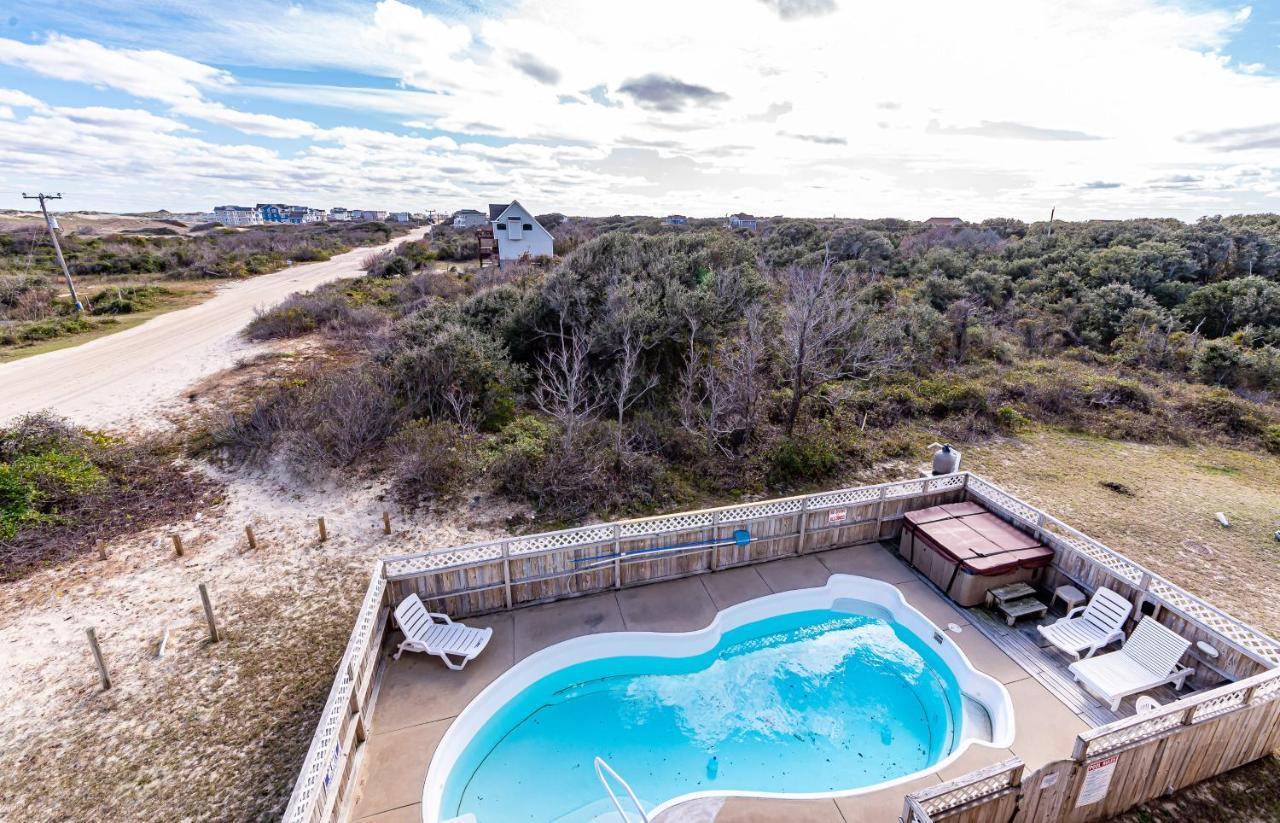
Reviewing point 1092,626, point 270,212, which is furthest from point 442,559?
point 270,212

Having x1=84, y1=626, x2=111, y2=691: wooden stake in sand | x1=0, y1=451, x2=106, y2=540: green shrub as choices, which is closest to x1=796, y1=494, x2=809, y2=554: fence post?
x1=84, y1=626, x2=111, y2=691: wooden stake in sand

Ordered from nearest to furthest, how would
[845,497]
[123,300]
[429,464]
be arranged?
[845,497], [429,464], [123,300]

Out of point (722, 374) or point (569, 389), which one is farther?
point (722, 374)

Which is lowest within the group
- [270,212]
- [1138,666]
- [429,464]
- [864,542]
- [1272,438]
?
[1272,438]

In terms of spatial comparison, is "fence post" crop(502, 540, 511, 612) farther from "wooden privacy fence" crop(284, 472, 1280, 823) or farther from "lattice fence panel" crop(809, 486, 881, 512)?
"lattice fence panel" crop(809, 486, 881, 512)

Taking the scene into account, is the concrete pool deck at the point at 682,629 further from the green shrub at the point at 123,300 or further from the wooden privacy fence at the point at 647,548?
the green shrub at the point at 123,300

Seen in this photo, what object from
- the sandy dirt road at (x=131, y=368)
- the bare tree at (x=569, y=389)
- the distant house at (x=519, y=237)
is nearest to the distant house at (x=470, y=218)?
the distant house at (x=519, y=237)

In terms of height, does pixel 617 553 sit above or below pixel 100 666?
above

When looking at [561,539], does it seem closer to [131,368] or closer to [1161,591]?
[1161,591]
